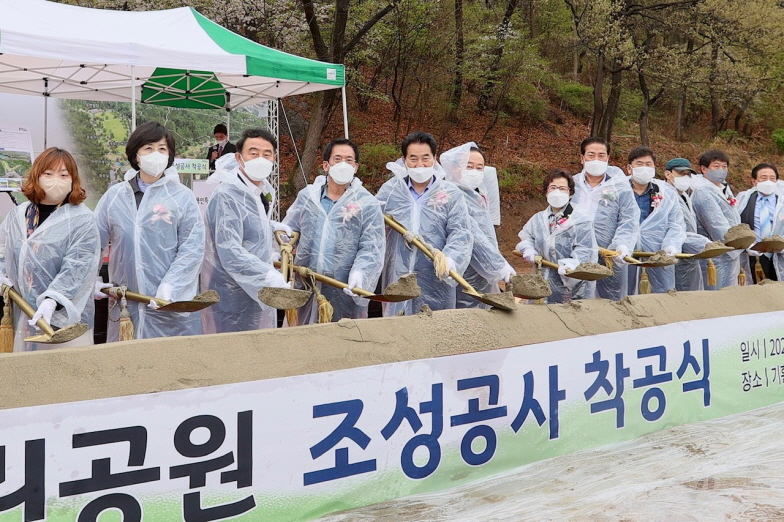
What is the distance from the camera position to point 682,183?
592 cm

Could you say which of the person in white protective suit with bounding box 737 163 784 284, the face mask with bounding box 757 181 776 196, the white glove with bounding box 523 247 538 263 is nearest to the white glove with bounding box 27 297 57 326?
the white glove with bounding box 523 247 538 263

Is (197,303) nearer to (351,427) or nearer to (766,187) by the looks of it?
(351,427)

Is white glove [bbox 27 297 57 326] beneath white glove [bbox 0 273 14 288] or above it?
beneath

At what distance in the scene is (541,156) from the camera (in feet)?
54.3

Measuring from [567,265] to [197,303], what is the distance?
93.4 inches

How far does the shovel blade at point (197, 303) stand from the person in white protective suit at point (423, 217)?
4.60ft

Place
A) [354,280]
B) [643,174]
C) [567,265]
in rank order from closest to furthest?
[354,280]
[567,265]
[643,174]

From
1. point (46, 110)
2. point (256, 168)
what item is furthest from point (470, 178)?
point (46, 110)

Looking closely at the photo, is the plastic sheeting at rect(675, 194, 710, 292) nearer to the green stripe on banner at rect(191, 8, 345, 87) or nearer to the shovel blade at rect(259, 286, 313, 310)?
the shovel blade at rect(259, 286, 313, 310)

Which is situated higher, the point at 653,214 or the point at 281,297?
the point at 653,214

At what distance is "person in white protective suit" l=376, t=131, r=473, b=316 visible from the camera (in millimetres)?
4207

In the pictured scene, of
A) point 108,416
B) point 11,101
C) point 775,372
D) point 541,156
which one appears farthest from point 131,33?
point 541,156

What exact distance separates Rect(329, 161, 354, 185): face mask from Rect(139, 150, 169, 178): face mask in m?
0.85

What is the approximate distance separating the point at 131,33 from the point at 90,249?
4291mm
